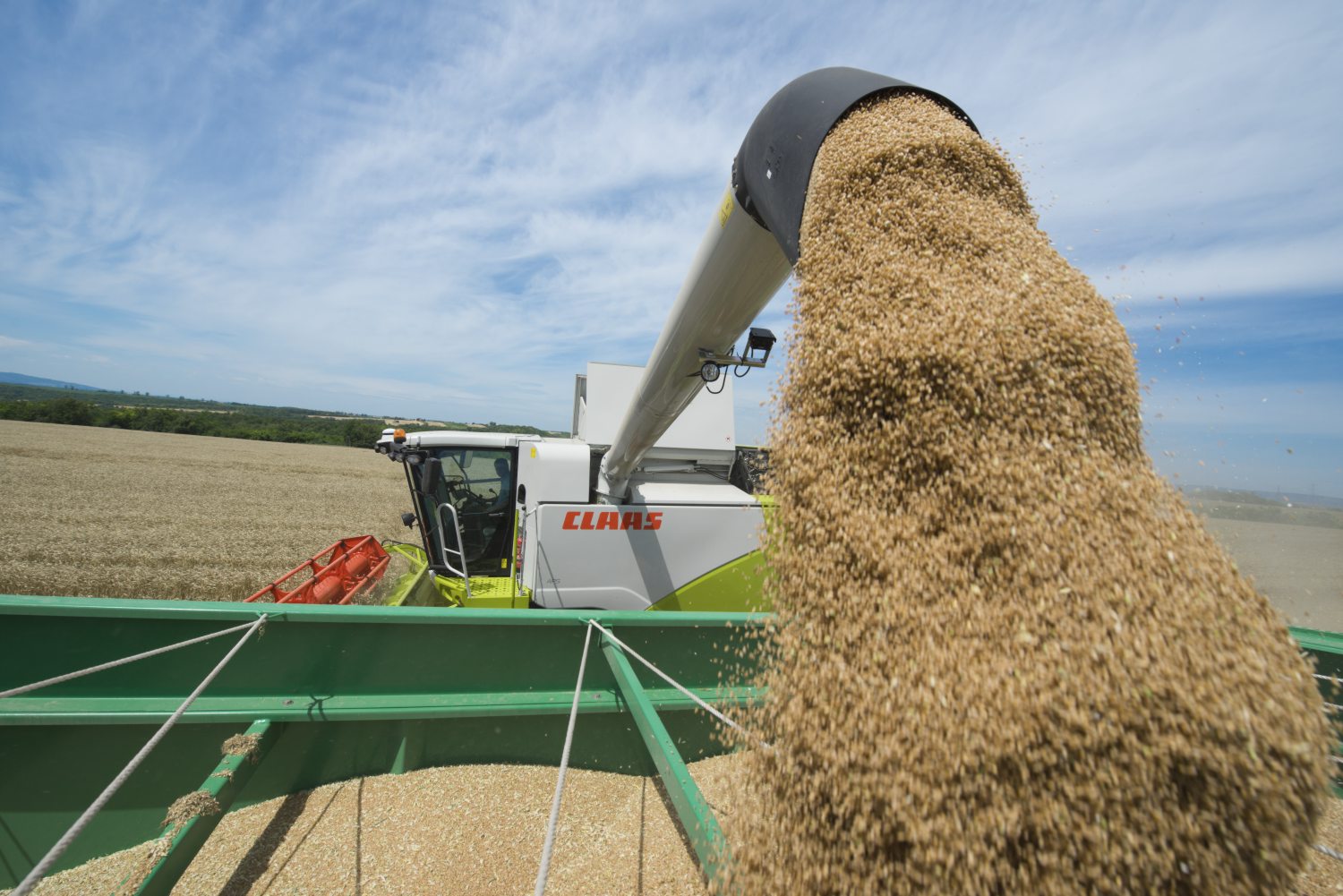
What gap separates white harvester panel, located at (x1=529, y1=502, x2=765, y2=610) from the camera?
379cm

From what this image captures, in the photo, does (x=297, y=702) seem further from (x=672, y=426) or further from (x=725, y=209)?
(x=672, y=426)

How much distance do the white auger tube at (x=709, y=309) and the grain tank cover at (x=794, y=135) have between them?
7.4 inches

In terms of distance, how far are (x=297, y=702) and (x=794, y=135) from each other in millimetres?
2826

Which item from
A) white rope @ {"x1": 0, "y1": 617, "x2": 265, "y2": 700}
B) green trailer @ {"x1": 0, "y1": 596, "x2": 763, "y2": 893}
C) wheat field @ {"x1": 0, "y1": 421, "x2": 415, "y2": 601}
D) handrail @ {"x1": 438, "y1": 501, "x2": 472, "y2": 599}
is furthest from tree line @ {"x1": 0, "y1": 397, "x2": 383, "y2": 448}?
white rope @ {"x1": 0, "y1": 617, "x2": 265, "y2": 700}

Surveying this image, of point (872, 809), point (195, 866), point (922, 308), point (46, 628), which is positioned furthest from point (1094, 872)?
point (46, 628)

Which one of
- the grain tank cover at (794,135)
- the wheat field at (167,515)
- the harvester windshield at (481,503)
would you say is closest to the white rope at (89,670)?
the harvester windshield at (481,503)

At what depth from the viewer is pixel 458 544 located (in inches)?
164

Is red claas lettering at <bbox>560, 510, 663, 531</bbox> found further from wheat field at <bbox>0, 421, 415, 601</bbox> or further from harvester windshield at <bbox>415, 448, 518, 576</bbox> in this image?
wheat field at <bbox>0, 421, 415, 601</bbox>

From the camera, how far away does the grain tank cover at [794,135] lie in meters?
1.82

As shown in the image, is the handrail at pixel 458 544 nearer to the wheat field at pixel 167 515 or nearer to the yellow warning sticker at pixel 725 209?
the yellow warning sticker at pixel 725 209

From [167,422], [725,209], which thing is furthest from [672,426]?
[167,422]

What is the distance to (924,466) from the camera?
1.33 meters

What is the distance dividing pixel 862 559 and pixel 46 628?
284 centimetres

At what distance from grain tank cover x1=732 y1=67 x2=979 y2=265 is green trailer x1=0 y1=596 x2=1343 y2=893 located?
4.49 ft
